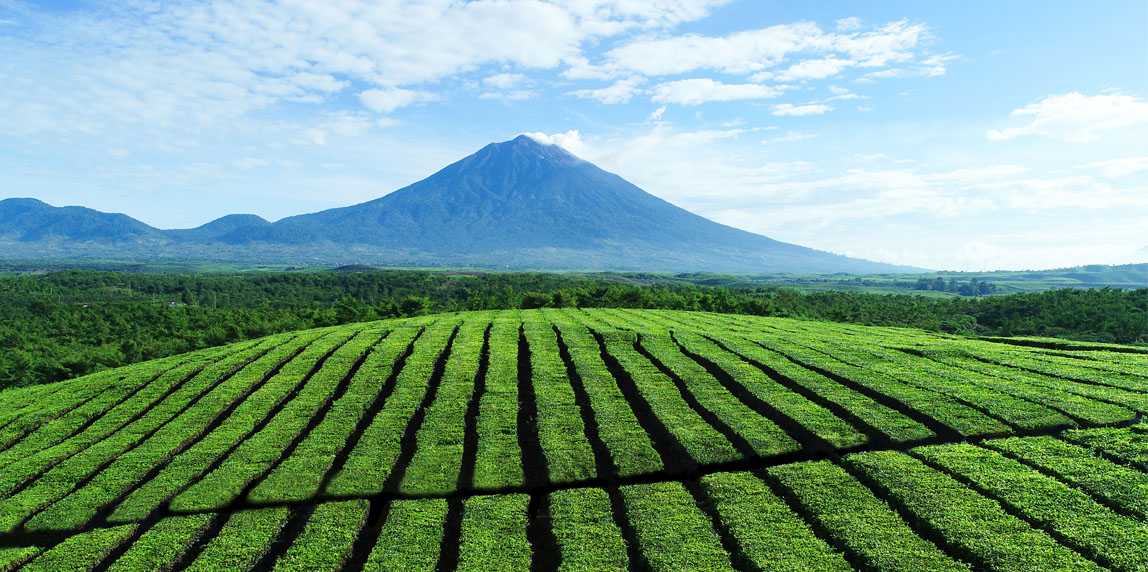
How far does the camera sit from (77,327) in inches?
3514

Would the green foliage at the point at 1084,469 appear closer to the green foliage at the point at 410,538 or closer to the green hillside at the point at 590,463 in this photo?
the green hillside at the point at 590,463

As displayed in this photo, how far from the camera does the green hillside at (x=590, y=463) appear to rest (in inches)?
832

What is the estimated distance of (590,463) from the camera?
27906mm

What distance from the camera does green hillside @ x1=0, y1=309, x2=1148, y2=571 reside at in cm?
2114

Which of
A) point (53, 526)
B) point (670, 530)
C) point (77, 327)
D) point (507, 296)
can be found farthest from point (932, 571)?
point (77, 327)

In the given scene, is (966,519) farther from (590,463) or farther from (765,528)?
(590,463)

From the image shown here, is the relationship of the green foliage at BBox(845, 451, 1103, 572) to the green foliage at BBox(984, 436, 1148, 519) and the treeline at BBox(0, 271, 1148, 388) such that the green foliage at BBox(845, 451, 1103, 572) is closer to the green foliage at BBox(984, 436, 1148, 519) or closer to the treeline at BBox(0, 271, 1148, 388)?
the green foliage at BBox(984, 436, 1148, 519)

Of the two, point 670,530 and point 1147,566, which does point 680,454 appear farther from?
point 1147,566

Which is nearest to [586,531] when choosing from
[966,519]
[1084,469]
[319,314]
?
[966,519]

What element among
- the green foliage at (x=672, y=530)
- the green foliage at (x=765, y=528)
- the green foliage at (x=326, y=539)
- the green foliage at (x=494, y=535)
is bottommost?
the green foliage at (x=326, y=539)

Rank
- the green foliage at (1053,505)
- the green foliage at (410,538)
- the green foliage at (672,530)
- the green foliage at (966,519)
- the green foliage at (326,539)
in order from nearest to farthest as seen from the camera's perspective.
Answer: the green foliage at (966,519), the green foliage at (1053,505), the green foliage at (672,530), the green foliage at (410,538), the green foliage at (326,539)

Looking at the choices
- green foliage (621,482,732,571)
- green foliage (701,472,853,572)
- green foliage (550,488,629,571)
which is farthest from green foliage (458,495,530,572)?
green foliage (701,472,853,572)

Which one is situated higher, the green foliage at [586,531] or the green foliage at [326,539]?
the green foliage at [586,531]

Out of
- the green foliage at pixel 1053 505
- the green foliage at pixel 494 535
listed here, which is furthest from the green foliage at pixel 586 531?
the green foliage at pixel 1053 505
